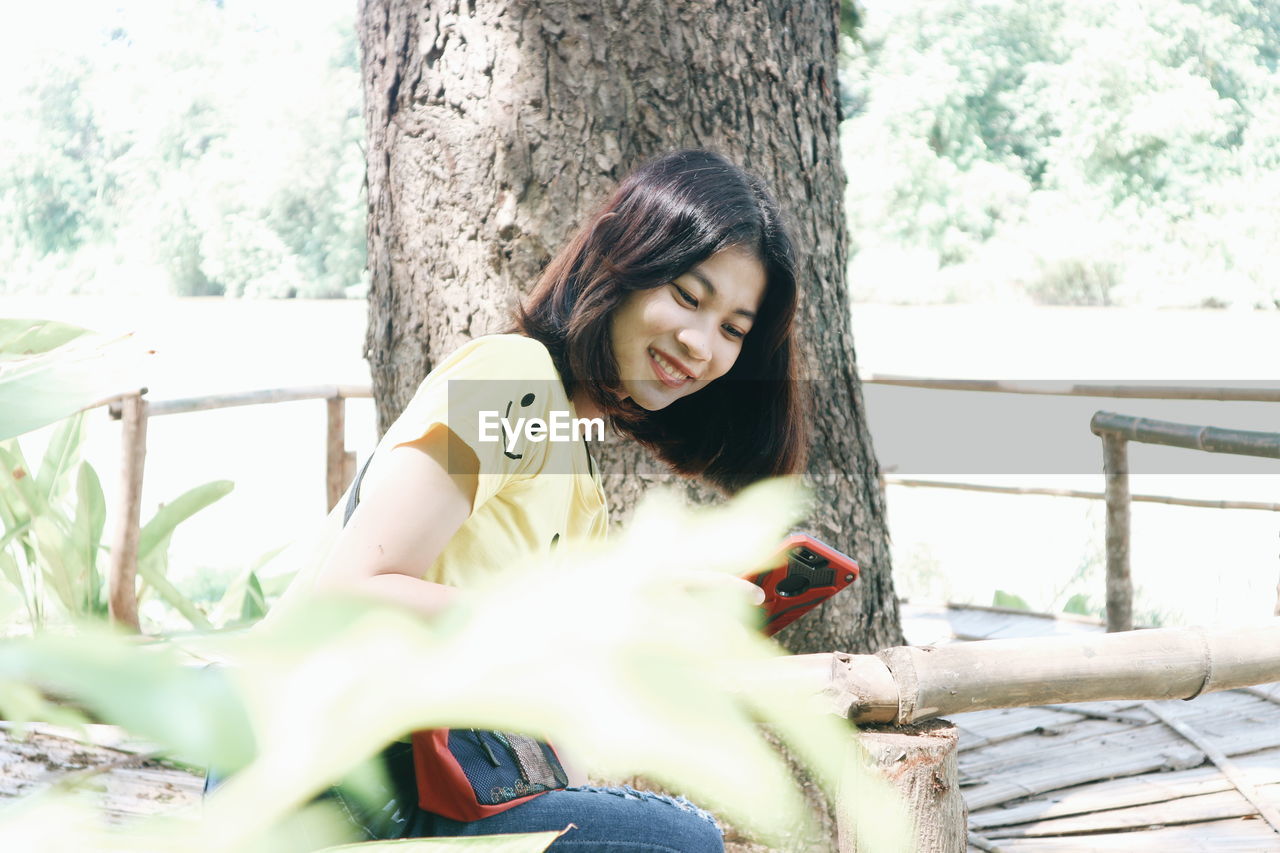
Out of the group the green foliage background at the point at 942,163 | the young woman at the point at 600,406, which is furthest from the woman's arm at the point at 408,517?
the green foliage background at the point at 942,163

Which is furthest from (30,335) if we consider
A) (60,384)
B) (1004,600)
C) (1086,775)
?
(1004,600)

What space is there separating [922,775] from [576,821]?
0.80ft

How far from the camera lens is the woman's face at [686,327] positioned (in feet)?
Result: 3.13

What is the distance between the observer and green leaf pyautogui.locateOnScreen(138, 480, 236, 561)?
260cm

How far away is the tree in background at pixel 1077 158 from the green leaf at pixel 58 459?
15.4 m

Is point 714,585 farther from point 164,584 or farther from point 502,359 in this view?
point 164,584

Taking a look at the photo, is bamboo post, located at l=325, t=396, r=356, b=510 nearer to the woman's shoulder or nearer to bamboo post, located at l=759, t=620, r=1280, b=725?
the woman's shoulder

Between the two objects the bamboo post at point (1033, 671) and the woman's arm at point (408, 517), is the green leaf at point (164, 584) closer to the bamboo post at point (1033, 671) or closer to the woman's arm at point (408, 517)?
the woman's arm at point (408, 517)

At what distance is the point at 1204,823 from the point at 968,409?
1354 centimetres

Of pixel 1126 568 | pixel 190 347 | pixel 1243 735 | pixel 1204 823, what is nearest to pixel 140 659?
pixel 1204 823

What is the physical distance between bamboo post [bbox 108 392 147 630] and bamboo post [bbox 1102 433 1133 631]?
2.36 metres

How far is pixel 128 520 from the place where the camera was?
2.56 meters

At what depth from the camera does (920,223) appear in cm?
1709

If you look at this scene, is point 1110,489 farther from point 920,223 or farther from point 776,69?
point 920,223
